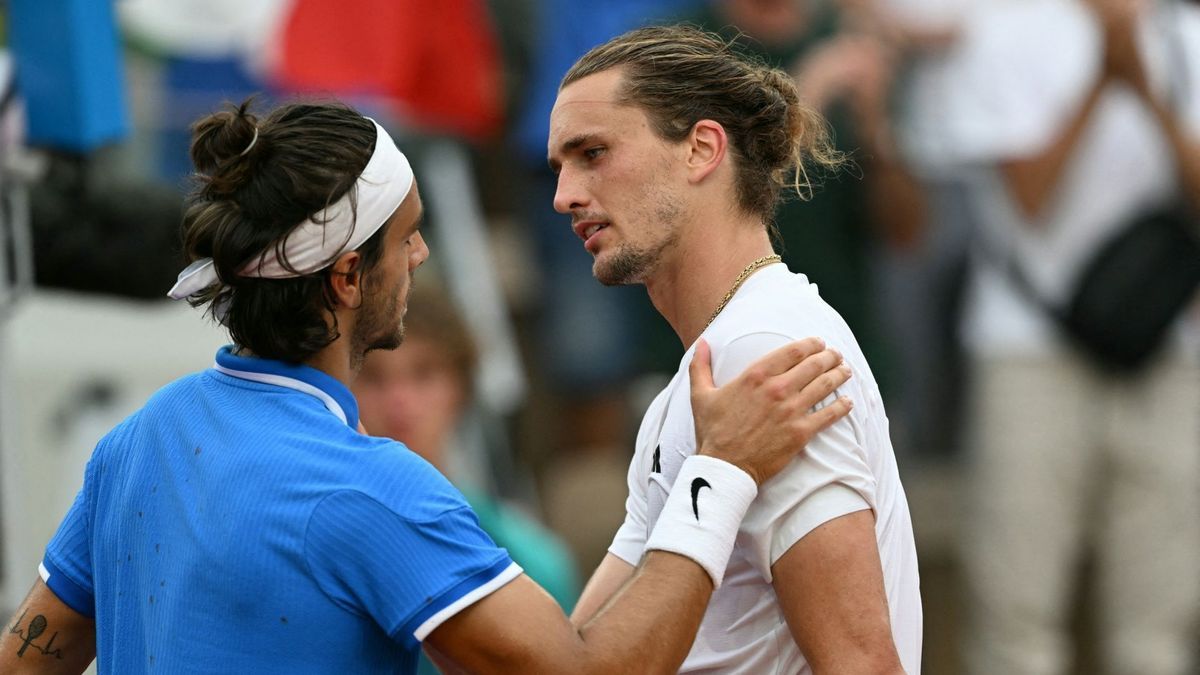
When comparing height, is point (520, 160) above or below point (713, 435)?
below

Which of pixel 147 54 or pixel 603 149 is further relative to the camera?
pixel 147 54

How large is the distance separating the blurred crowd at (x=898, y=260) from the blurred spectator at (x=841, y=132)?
Result: 12 mm

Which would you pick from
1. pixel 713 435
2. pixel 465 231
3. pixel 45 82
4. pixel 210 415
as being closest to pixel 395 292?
pixel 210 415

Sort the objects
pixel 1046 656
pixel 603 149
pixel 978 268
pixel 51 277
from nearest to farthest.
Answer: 1. pixel 603 149
2. pixel 51 277
3. pixel 1046 656
4. pixel 978 268

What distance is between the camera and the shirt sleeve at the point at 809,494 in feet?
8.98

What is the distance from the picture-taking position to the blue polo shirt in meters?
2.58

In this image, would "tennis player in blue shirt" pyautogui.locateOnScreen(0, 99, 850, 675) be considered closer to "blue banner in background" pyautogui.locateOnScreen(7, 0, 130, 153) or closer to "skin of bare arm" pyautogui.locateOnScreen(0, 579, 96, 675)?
"skin of bare arm" pyautogui.locateOnScreen(0, 579, 96, 675)

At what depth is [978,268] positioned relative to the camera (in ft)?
20.3

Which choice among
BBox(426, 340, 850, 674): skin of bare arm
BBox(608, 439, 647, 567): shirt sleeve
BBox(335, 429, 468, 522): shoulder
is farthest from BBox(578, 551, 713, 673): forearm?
BBox(608, 439, 647, 567): shirt sleeve

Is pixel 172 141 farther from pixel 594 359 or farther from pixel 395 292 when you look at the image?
pixel 395 292

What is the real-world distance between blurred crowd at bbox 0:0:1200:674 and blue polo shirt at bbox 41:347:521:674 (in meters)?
2.06

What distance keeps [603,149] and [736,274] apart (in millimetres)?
313

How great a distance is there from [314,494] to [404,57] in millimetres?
4266

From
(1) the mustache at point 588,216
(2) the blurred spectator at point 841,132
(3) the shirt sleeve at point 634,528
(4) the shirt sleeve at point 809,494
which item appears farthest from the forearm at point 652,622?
(2) the blurred spectator at point 841,132
